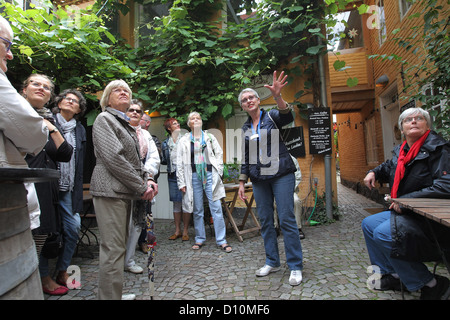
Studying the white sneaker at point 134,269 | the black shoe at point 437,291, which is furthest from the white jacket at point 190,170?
the black shoe at point 437,291

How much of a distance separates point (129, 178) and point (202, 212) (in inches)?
Answer: 87.2

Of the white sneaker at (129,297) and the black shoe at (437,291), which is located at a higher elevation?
the black shoe at (437,291)

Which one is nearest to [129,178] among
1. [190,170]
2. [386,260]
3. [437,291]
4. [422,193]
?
[190,170]

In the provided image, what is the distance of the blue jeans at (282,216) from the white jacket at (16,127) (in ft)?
6.76

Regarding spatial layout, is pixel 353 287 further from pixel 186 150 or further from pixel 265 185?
pixel 186 150

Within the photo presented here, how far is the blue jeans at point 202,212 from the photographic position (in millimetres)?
3946

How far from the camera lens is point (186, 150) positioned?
13.8ft

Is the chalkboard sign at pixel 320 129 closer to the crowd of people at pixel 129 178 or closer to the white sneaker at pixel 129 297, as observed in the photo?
the crowd of people at pixel 129 178

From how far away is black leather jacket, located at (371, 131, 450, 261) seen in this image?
1.93m

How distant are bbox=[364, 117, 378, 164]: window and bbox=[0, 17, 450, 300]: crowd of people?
7257 mm

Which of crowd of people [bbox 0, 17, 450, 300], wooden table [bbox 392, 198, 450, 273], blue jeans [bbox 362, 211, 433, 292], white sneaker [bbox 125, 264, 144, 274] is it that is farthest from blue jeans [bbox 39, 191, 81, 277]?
wooden table [bbox 392, 198, 450, 273]

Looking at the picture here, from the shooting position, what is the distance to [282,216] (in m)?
2.65

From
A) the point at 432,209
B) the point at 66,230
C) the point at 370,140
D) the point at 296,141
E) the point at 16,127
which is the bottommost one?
the point at 66,230

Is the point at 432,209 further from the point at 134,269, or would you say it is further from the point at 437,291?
the point at 134,269
